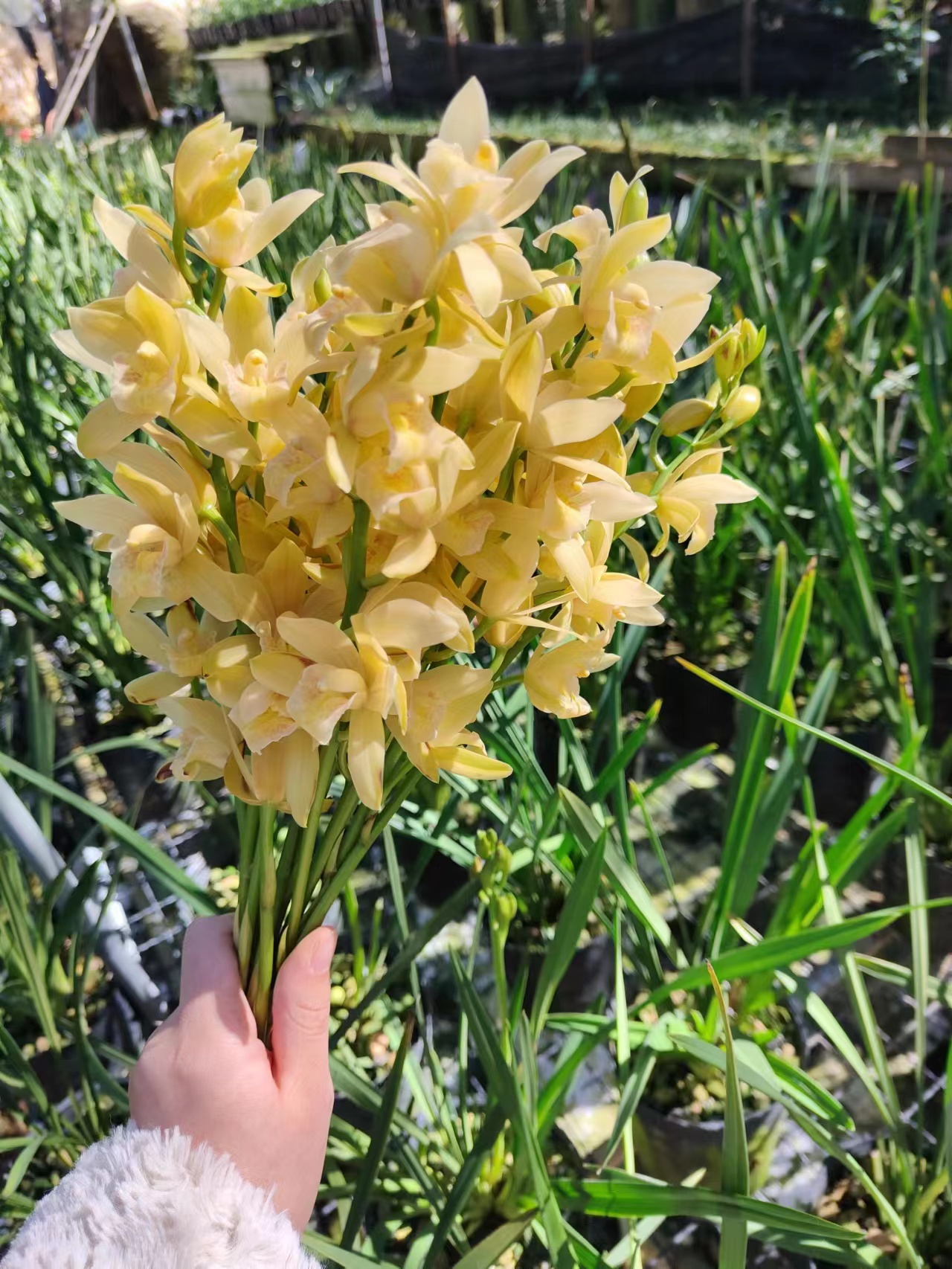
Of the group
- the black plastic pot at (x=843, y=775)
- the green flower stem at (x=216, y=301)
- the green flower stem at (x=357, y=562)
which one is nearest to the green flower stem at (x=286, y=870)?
the green flower stem at (x=357, y=562)

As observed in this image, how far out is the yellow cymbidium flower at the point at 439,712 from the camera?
32 cm

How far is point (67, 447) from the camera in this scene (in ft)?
3.95

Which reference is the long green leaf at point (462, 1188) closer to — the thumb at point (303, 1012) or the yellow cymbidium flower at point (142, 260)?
the thumb at point (303, 1012)

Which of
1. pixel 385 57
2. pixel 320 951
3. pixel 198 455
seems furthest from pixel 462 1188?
pixel 385 57

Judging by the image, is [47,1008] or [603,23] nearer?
[47,1008]

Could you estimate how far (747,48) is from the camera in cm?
416

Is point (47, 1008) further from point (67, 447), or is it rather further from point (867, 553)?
point (867, 553)

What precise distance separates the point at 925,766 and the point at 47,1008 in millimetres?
903

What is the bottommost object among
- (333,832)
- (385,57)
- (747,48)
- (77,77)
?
(333,832)

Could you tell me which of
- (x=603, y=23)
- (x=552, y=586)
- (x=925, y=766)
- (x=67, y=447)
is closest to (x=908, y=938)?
(x=925, y=766)

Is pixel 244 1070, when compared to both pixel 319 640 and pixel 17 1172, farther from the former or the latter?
pixel 17 1172

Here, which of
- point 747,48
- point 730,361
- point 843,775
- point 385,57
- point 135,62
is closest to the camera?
point 730,361

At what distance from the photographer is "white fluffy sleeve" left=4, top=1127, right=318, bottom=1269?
1.14 feet

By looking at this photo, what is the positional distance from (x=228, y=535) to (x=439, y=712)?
0.34 feet
